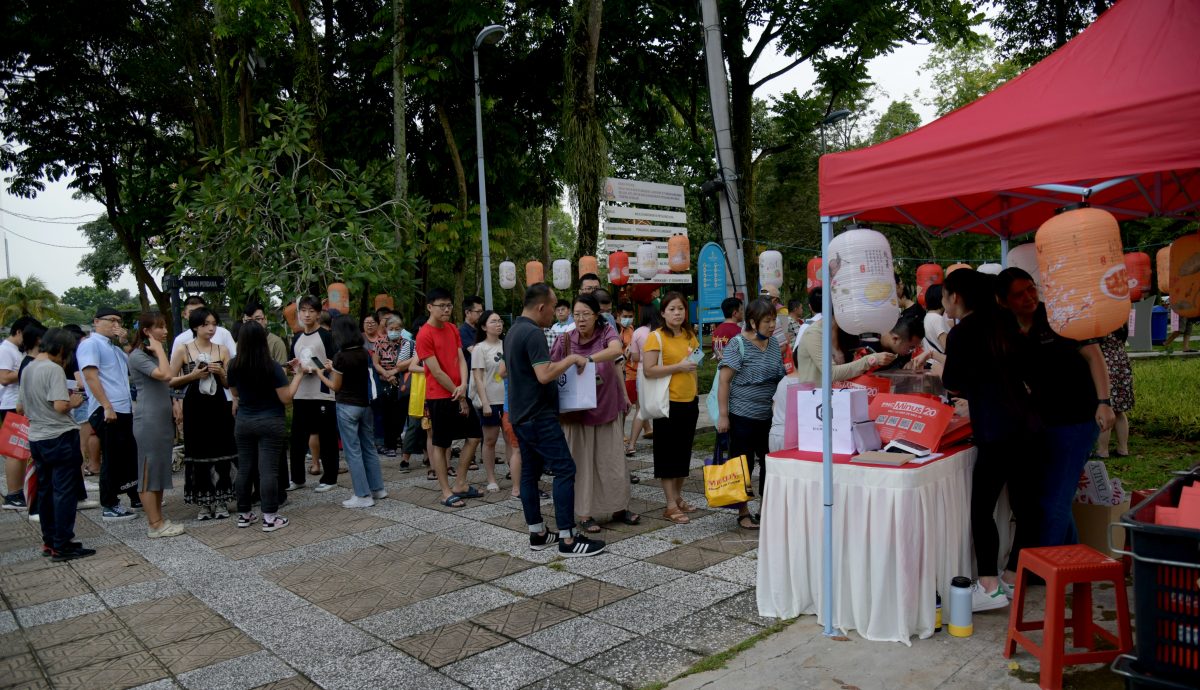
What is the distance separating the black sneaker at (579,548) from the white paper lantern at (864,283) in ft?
7.99

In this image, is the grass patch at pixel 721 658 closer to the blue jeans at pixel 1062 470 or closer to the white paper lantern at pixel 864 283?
the blue jeans at pixel 1062 470

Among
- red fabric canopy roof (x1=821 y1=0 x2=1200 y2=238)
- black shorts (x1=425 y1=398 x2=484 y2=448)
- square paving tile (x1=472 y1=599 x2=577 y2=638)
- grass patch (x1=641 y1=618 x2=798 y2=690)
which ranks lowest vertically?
square paving tile (x1=472 y1=599 x2=577 y2=638)

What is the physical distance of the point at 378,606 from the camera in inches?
178

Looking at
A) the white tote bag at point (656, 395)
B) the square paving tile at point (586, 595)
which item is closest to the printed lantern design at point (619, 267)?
the white tote bag at point (656, 395)

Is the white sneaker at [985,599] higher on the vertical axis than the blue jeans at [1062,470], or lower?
lower

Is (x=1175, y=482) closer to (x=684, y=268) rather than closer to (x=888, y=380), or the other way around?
(x=888, y=380)

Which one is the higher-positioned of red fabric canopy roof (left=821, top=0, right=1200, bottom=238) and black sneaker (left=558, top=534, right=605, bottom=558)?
red fabric canopy roof (left=821, top=0, right=1200, bottom=238)

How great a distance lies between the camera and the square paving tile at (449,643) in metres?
3.77

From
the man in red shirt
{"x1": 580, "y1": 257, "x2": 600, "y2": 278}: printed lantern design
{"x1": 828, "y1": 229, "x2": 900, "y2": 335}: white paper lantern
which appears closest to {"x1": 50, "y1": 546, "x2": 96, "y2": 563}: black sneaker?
the man in red shirt

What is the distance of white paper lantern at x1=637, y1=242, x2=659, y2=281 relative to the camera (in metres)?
13.5

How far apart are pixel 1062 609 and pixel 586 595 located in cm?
249

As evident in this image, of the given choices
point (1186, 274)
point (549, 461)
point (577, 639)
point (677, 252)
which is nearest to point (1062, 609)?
point (577, 639)

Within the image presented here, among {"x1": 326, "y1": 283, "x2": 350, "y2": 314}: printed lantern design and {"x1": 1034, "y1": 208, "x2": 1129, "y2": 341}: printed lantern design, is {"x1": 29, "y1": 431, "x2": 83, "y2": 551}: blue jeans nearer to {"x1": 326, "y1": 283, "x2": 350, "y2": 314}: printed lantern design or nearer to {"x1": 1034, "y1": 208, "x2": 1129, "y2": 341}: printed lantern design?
{"x1": 326, "y1": 283, "x2": 350, "y2": 314}: printed lantern design

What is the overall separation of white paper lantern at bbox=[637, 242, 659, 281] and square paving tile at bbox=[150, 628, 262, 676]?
10.2 m
